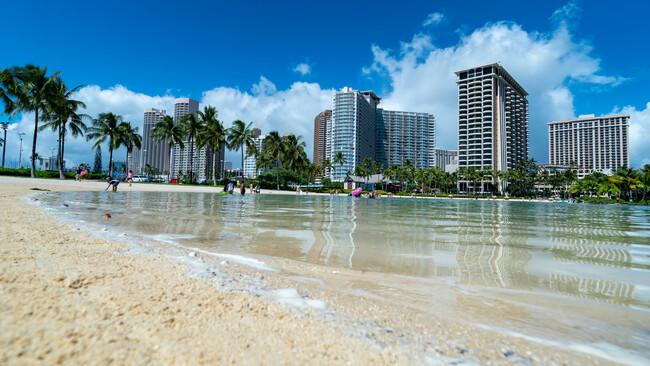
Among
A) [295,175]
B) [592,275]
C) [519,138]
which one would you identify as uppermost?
[519,138]

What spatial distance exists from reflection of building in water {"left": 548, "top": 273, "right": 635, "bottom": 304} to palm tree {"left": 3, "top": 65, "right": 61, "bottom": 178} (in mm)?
48530

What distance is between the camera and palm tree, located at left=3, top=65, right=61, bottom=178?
35094 mm

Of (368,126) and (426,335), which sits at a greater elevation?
(368,126)

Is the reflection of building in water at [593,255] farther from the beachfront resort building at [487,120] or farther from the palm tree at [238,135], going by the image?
the beachfront resort building at [487,120]

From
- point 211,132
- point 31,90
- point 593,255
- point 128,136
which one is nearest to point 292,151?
point 211,132

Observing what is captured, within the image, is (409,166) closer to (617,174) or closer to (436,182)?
(436,182)

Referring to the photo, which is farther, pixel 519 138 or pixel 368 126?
pixel 368 126

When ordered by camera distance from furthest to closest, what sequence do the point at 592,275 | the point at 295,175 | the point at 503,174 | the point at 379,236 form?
the point at 503,174
the point at 295,175
the point at 379,236
the point at 592,275

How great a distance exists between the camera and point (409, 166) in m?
124

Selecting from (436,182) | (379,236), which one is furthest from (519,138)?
(379,236)

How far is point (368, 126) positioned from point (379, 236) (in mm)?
183046

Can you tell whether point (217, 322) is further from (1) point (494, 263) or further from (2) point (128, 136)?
(2) point (128, 136)

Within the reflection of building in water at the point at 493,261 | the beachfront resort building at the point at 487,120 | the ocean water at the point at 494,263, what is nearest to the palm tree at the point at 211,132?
the ocean water at the point at 494,263

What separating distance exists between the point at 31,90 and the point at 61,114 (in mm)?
4854
